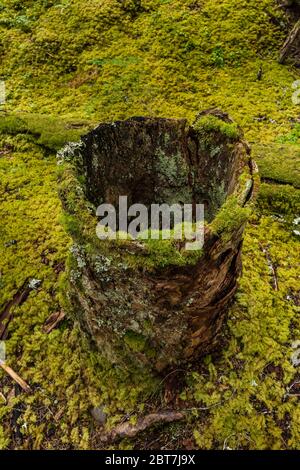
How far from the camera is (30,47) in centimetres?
677

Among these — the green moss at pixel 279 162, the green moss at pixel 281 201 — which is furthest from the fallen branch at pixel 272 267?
the green moss at pixel 279 162

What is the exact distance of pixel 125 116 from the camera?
18.9 ft

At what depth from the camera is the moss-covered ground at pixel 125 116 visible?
3.19 meters

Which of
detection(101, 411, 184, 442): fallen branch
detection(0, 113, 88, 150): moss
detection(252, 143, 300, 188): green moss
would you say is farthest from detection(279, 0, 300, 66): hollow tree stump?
detection(101, 411, 184, 442): fallen branch

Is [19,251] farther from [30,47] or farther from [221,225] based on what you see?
[30,47]

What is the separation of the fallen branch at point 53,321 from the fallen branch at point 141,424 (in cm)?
109

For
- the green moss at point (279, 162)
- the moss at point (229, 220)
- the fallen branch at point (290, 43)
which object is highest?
the fallen branch at point (290, 43)

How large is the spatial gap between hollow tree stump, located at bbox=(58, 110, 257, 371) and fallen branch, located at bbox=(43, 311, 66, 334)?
1.62ft

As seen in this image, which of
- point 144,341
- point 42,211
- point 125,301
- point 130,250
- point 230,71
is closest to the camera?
point 130,250

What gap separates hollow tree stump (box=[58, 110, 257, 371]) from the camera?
2490mm

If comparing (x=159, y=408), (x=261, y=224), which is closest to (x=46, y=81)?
(x=261, y=224)

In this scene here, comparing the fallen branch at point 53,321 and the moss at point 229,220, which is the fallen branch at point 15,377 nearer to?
the fallen branch at point 53,321

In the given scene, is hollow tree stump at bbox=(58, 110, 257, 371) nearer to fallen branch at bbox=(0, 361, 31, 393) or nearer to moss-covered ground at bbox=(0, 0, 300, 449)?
moss-covered ground at bbox=(0, 0, 300, 449)
